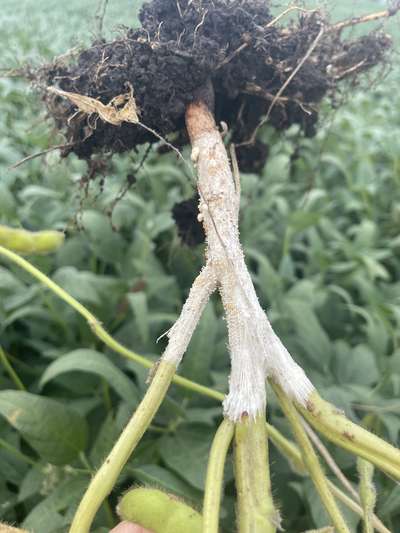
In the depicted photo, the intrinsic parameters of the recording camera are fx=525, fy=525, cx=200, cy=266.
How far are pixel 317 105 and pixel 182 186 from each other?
3.58ft

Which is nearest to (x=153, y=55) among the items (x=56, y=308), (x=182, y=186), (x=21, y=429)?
(x=21, y=429)

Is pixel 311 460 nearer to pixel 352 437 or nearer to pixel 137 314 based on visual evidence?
pixel 352 437

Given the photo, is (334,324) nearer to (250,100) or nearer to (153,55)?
(250,100)

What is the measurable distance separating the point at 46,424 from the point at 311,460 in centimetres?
48

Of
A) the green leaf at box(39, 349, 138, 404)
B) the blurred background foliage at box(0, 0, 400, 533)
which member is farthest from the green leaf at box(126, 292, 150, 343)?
the green leaf at box(39, 349, 138, 404)

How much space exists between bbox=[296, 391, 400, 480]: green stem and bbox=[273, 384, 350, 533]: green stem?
22 millimetres

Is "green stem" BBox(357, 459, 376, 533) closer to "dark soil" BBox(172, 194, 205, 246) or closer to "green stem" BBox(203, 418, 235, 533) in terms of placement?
"green stem" BBox(203, 418, 235, 533)

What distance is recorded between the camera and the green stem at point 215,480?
0.54 metres

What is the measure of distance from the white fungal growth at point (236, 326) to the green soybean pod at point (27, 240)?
0.21m

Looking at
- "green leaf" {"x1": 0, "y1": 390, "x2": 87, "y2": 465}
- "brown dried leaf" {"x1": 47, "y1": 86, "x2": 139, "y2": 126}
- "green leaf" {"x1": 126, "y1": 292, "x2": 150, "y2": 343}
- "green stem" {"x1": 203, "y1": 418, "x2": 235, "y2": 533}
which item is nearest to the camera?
"green stem" {"x1": 203, "y1": 418, "x2": 235, "y2": 533}

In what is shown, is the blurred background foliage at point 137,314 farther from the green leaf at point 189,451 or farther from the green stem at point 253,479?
the green stem at point 253,479

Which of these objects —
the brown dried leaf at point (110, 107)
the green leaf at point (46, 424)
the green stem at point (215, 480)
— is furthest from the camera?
the green leaf at point (46, 424)

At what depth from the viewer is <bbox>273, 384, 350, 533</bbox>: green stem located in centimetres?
61

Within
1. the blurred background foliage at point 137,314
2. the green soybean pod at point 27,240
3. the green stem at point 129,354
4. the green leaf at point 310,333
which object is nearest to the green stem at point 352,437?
the green stem at point 129,354
